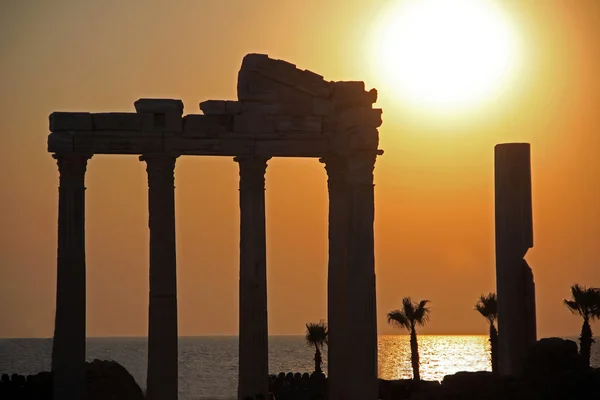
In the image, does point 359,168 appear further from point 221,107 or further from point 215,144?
point 221,107

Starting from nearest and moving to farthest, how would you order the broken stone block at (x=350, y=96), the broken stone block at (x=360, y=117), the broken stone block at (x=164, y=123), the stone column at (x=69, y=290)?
the stone column at (x=69, y=290) < the broken stone block at (x=164, y=123) < the broken stone block at (x=360, y=117) < the broken stone block at (x=350, y=96)

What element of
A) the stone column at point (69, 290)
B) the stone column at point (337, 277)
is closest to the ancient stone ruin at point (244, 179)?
the stone column at point (69, 290)

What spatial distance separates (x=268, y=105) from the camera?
6644 centimetres

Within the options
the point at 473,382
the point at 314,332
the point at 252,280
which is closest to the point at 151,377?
the point at 252,280

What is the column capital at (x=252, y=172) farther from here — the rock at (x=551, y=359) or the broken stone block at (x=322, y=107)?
the rock at (x=551, y=359)

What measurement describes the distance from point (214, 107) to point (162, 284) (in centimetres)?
819

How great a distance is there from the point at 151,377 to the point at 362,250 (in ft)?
35.6

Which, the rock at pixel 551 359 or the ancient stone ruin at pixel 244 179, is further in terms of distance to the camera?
the ancient stone ruin at pixel 244 179

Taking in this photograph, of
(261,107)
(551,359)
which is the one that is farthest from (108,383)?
(551,359)

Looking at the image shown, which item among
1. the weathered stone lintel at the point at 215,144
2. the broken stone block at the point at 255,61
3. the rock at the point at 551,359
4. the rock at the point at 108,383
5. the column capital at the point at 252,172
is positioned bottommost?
the rock at the point at 108,383

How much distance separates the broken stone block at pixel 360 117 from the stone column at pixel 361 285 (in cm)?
138

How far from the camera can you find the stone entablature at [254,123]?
65438 mm

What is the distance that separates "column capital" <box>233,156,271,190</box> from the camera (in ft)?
217

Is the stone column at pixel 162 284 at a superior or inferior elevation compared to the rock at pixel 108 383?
superior
